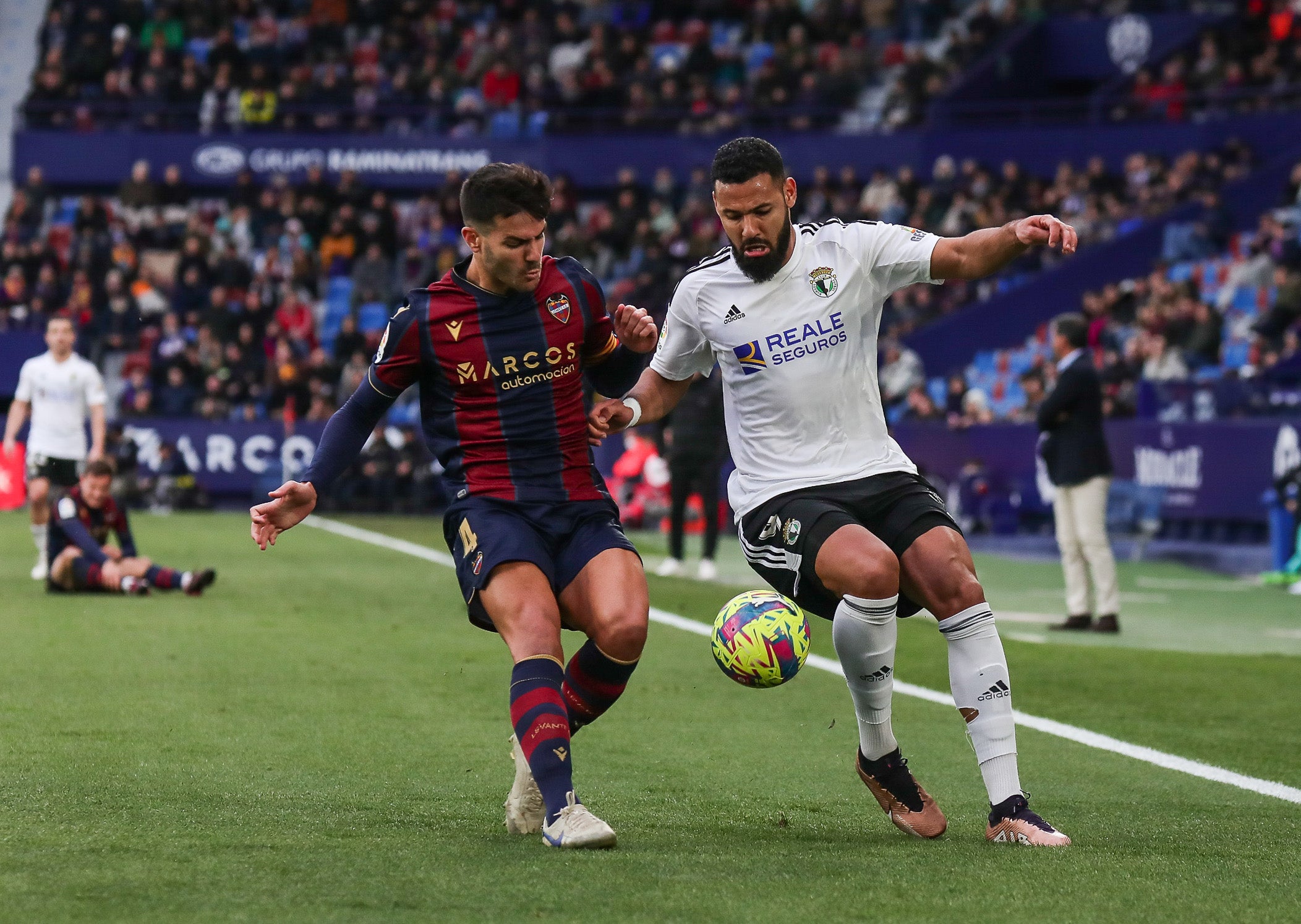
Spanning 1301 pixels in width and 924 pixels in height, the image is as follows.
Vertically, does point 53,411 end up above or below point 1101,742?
above

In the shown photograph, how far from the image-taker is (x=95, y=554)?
1410 centimetres

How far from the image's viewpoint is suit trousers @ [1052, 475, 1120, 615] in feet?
43.6

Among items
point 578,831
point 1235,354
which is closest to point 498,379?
point 578,831

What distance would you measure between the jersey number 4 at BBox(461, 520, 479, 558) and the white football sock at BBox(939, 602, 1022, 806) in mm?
1593

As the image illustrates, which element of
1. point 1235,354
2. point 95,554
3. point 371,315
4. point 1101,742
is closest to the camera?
point 1101,742

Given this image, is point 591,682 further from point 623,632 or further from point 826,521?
point 826,521

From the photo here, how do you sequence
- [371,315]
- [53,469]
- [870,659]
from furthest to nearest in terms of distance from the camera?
[371,315] < [53,469] < [870,659]

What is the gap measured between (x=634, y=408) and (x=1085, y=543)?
7948mm

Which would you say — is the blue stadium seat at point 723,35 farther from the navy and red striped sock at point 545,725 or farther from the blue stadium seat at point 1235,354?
the navy and red striped sock at point 545,725

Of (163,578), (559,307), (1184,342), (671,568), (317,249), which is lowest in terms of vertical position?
(671,568)

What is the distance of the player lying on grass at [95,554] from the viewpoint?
46.0ft

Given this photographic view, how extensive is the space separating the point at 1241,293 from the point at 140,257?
2014 cm

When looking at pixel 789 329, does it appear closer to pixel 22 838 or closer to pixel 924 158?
pixel 22 838

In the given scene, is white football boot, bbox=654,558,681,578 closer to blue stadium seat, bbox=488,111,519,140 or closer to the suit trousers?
the suit trousers
